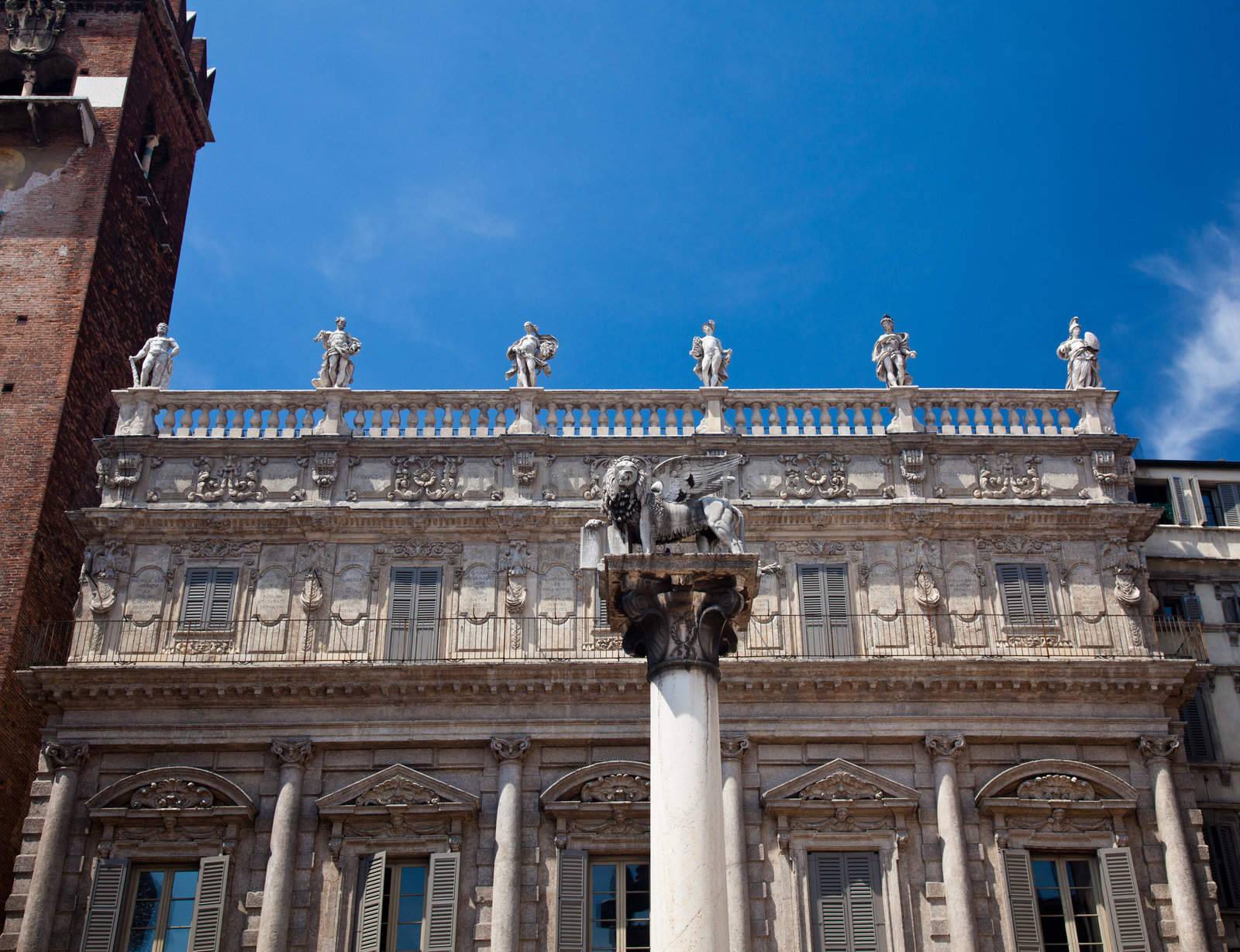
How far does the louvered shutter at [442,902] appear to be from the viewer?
27.2 m

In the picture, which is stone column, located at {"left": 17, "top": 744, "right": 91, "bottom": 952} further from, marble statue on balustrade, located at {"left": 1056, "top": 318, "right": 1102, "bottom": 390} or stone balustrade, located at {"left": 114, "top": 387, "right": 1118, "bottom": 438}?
marble statue on balustrade, located at {"left": 1056, "top": 318, "right": 1102, "bottom": 390}

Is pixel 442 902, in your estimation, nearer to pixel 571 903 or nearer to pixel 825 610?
pixel 571 903

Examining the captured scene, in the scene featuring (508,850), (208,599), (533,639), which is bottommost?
(508,850)

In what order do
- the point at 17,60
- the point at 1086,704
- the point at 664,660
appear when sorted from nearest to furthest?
the point at 664,660 < the point at 1086,704 < the point at 17,60

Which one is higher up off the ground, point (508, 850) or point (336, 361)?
point (336, 361)

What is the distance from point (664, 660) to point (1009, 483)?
16.6 metres

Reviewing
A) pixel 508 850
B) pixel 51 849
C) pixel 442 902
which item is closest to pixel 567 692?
pixel 508 850

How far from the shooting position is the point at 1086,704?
2928cm

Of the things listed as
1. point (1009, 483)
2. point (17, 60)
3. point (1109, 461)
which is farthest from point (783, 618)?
point (17, 60)

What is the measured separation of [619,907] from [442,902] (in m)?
3.36

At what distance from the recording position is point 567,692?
29.2 metres

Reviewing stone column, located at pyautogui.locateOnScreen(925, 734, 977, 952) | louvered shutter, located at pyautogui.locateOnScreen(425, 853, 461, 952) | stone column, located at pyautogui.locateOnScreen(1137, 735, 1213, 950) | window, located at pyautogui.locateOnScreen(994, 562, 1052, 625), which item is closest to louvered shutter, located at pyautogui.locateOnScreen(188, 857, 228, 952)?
louvered shutter, located at pyautogui.locateOnScreen(425, 853, 461, 952)

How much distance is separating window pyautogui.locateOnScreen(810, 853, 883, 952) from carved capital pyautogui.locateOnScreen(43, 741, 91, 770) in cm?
1443

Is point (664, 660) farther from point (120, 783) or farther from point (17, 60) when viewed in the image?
point (17, 60)
